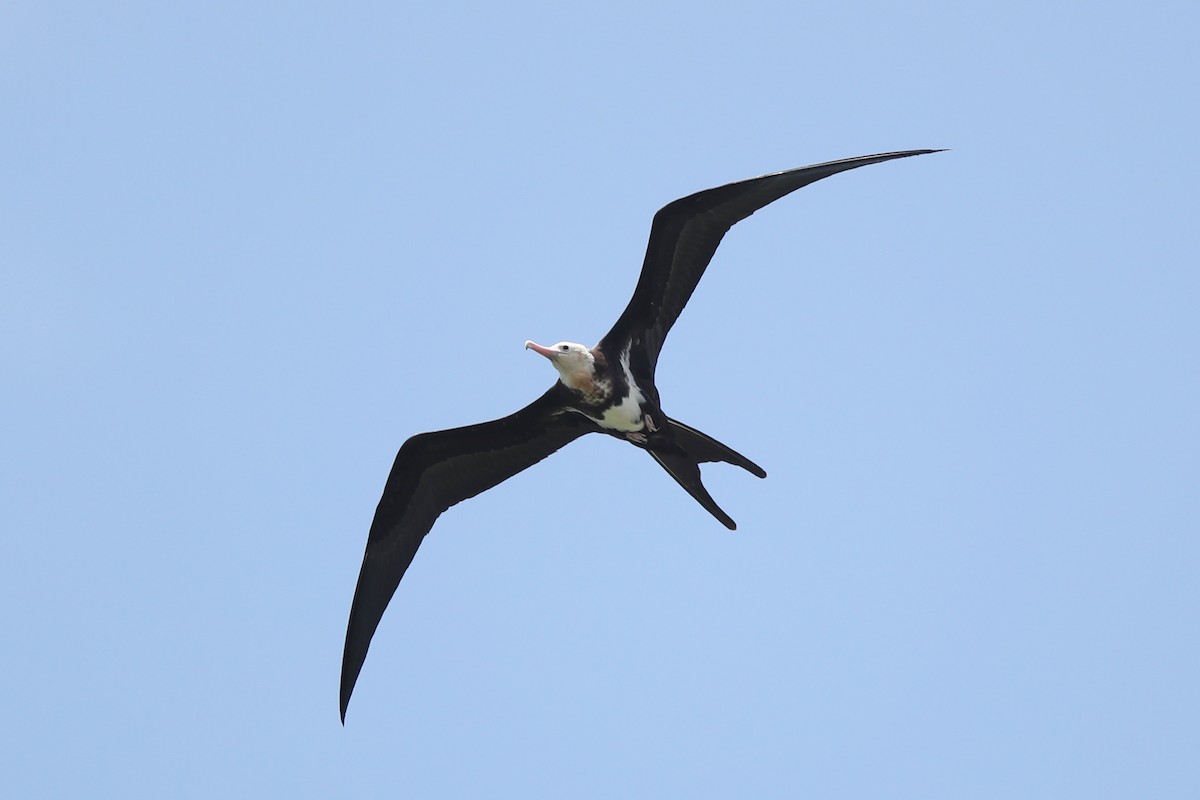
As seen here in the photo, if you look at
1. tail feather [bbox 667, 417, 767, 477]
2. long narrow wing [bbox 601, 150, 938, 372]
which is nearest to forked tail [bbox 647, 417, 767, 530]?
tail feather [bbox 667, 417, 767, 477]

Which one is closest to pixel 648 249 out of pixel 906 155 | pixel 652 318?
pixel 652 318

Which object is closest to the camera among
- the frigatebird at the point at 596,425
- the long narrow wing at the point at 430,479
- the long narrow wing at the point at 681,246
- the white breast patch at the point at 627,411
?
the long narrow wing at the point at 681,246

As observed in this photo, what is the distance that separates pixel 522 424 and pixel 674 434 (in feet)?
2.94

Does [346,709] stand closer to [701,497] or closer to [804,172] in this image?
[701,497]

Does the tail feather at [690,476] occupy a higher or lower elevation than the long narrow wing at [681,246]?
lower

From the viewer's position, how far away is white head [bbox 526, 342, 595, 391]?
750 cm

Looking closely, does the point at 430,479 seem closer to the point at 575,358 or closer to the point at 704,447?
the point at 575,358

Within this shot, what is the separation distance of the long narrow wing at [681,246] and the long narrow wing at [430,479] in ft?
2.02

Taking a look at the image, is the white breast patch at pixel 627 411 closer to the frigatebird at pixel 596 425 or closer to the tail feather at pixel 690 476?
the frigatebird at pixel 596 425

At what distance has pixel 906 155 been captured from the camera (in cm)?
647

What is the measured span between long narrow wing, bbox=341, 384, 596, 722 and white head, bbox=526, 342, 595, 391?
0.41 metres

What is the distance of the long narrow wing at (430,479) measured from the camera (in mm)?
7938

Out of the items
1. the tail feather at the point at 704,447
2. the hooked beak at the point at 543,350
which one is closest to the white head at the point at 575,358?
the hooked beak at the point at 543,350

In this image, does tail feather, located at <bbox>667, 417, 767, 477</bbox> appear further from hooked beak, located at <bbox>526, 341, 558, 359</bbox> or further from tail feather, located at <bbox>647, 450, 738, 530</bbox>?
hooked beak, located at <bbox>526, 341, 558, 359</bbox>
